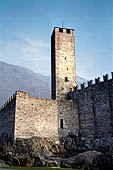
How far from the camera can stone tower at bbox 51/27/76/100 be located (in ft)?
109

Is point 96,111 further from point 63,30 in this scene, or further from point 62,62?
point 63,30

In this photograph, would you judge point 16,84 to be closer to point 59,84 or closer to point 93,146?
point 59,84

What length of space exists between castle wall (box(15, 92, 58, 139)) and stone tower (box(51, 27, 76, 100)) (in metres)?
5.33

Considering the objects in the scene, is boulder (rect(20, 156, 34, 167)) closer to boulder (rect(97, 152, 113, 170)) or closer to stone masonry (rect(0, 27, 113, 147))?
boulder (rect(97, 152, 113, 170))

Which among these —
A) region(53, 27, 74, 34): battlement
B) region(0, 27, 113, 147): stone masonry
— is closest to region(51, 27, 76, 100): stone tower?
region(53, 27, 74, 34): battlement

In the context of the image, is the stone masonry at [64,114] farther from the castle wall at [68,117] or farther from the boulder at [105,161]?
the boulder at [105,161]

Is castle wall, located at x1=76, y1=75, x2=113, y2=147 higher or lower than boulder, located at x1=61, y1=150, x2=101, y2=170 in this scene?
higher

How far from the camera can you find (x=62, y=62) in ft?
113

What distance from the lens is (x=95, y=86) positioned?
29.1 metres

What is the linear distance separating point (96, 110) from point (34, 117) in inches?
300

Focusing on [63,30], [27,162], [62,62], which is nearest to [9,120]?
[27,162]

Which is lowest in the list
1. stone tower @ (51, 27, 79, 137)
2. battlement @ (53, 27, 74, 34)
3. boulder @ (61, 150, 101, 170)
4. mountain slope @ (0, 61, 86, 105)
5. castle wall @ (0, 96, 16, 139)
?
boulder @ (61, 150, 101, 170)

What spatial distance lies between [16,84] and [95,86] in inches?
4132

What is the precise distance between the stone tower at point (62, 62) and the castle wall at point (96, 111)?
13.0ft
